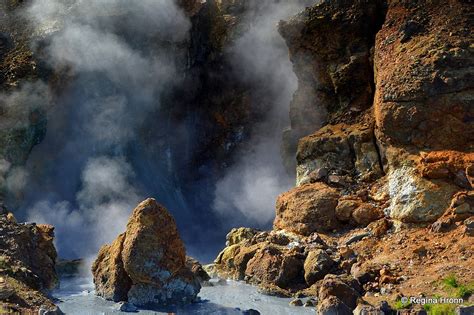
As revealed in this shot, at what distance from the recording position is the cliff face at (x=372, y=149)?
2884 centimetres

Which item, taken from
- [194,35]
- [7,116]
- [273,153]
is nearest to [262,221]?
[273,153]

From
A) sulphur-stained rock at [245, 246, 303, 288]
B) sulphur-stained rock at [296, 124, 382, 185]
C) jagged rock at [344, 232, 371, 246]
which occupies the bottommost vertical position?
sulphur-stained rock at [245, 246, 303, 288]

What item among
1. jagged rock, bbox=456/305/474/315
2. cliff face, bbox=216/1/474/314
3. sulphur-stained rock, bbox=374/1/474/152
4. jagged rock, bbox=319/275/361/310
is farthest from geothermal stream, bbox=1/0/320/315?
jagged rock, bbox=456/305/474/315

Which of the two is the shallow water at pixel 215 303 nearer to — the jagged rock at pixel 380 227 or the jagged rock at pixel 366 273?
the jagged rock at pixel 366 273

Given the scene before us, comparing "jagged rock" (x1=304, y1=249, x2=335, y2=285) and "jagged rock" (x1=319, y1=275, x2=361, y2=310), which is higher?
"jagged rock" (x1=304, y1=249, x2=335, y2=285)

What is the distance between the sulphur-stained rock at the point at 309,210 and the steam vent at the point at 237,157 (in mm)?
109

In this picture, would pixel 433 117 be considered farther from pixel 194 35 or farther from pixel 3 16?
pixel 3 16

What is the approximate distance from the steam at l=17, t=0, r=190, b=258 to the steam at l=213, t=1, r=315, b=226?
6.03 m

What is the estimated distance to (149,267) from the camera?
26469 mm

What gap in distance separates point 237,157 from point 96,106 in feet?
40.9

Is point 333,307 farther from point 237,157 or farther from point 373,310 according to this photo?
point 237,157

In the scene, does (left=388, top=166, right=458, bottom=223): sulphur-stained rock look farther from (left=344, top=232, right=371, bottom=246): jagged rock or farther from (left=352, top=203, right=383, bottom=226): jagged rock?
(left=344, top=232, right=371, bottom=246): jagged rock

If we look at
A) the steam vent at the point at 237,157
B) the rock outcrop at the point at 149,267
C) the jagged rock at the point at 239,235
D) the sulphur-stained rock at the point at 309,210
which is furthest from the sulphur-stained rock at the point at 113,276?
the jagged rock at the point at 239,235

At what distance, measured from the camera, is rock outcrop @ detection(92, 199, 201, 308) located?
26.3 meters
